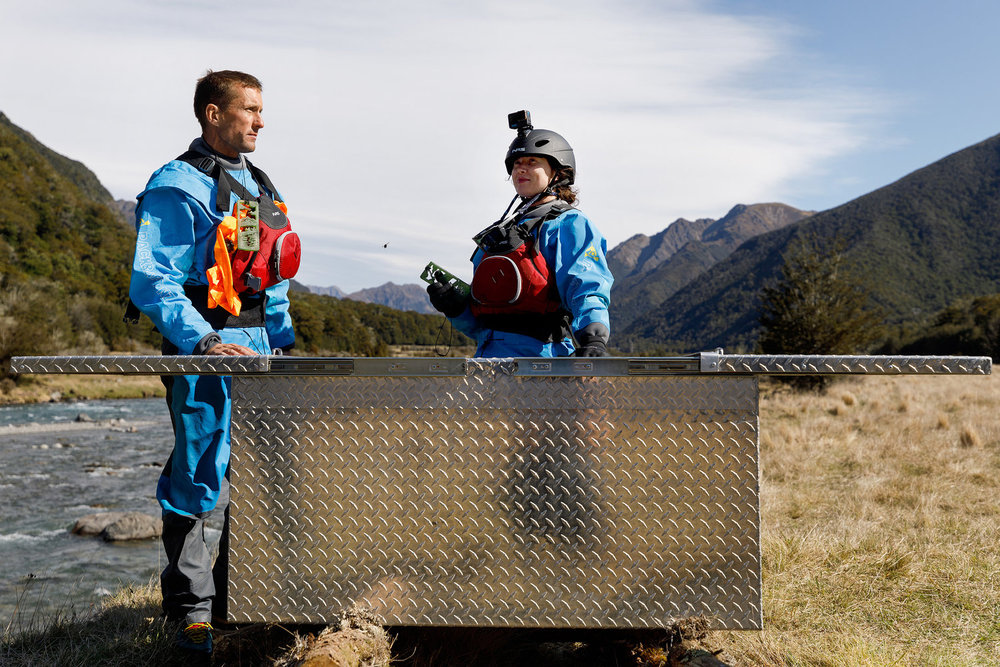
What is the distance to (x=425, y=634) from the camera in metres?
3.16

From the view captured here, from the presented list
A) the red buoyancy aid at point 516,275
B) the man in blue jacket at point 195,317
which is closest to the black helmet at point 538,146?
the red buoyancy aid at point 516,275

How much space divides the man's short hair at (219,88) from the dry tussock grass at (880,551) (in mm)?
3530

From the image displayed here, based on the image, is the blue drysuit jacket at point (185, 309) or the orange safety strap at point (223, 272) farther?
the orange safety strap at point (223, 272)

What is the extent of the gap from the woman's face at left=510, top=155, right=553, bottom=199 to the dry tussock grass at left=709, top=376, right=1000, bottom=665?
242 centimetres

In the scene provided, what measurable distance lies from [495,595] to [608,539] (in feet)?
1.52

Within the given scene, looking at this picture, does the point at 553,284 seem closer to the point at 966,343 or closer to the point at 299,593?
the point at 299,593

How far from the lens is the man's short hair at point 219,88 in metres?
3.50

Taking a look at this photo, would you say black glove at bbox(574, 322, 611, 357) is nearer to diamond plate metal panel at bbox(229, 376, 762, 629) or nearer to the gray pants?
diamond plate metal panel at bbox(229, 376, 762, 629)

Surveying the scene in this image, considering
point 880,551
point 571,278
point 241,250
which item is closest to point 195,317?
point 241,250

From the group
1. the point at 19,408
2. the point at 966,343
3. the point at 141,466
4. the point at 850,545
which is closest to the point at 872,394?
the point at 850,545

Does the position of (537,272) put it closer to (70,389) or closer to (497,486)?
(497,486)

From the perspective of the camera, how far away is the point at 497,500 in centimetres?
267

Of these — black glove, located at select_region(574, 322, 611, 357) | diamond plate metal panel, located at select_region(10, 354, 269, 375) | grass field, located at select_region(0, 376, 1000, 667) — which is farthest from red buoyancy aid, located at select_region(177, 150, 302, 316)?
grass field, located at select_region(0, 376, 1000, 667)

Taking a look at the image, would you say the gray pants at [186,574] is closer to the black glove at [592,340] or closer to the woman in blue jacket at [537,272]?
the woman in blue jacket at [537,272]
